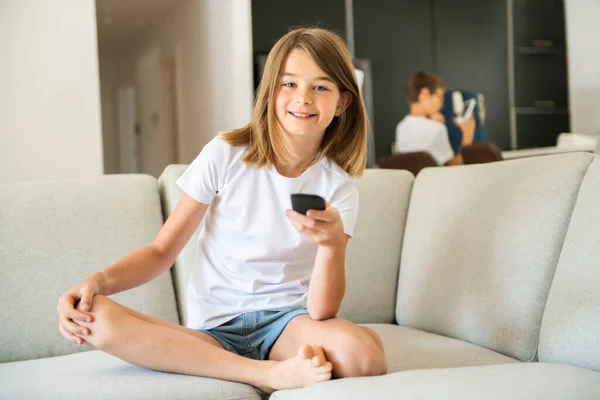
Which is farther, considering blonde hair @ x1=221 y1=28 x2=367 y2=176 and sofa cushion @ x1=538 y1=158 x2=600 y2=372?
blonde hair @ x1=221 y1=28 x2=367 y2=176

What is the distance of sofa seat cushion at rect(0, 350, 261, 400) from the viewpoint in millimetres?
1277

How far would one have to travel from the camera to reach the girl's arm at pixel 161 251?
1.51 meters

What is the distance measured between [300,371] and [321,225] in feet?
0.90

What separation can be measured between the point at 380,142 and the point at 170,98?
2574 mm

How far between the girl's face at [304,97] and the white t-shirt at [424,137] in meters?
3.34

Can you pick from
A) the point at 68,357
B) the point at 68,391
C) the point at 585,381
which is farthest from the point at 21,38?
the point at 585,381

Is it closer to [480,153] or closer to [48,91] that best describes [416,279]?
[480,153]

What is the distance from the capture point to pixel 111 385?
131cm

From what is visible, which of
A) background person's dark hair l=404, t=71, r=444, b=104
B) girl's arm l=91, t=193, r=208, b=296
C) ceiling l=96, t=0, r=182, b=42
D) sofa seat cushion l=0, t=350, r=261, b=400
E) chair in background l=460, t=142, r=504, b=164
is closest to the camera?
sofa seat cushion l=0, t=350, r=261, b=400

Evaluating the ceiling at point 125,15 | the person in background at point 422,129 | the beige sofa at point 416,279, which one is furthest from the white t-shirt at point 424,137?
the ceiling at point 125,15

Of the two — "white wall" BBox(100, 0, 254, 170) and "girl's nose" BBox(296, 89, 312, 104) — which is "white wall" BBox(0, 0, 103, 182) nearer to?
"white wall" BBox(100, 0, 254, 170)

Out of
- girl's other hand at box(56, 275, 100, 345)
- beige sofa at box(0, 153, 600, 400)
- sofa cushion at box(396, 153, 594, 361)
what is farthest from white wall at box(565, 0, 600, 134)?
girl's other hand at box(56, 275, 100, 345)

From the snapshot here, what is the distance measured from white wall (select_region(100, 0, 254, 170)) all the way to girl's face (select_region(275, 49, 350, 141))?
12.3 ft

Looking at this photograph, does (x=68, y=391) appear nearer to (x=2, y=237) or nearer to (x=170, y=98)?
(x=2, y=237)
